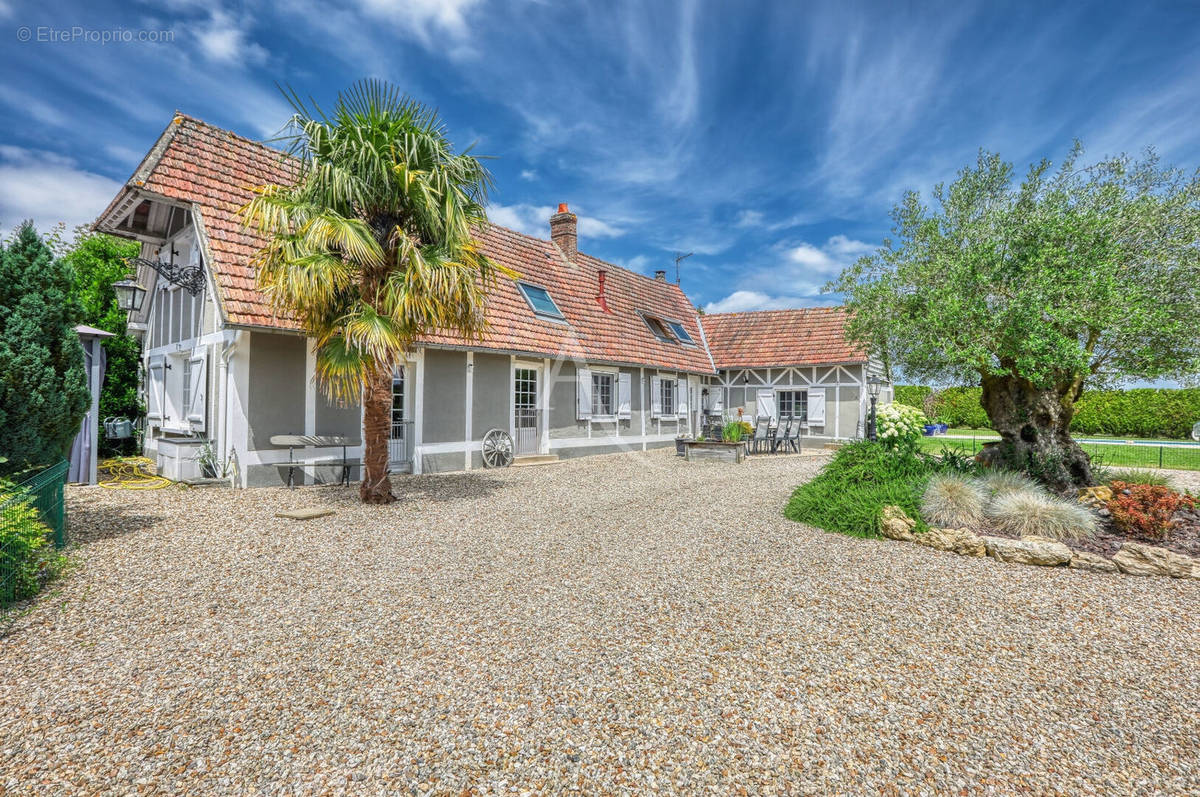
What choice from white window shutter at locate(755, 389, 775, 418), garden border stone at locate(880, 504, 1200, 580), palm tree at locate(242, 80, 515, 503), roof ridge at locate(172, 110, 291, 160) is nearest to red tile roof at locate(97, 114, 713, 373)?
roof ridge at locate(172, 110, 291, 160)

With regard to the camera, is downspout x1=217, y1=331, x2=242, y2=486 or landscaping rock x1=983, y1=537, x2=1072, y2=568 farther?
downspout x1=217, y1=331, x2=242, y2=486

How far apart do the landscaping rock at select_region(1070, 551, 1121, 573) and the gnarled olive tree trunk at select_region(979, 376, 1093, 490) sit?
10.5ft

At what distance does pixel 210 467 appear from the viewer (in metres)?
8.77

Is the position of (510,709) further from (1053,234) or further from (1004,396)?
(1004,396)

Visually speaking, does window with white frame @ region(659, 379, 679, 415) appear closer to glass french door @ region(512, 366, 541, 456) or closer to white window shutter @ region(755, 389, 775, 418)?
white window shutter @ region(755, 389, 775, 418)

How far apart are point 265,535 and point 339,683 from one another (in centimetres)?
378

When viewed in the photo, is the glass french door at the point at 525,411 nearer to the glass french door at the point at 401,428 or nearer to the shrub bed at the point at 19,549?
the glass french door at the point at 401,428

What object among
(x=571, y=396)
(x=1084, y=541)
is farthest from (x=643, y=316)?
(x=1084, y=541)

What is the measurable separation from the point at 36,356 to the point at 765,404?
18.2m

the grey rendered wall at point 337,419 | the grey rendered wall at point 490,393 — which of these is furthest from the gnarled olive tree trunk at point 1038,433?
the grey rendered wall at point 337,419

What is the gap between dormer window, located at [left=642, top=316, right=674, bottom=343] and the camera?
58.6ft

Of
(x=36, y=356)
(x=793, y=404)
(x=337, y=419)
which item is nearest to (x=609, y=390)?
(x=337, y=419)

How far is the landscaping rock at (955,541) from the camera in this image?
567 cm

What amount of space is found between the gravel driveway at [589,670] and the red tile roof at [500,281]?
185 inches
